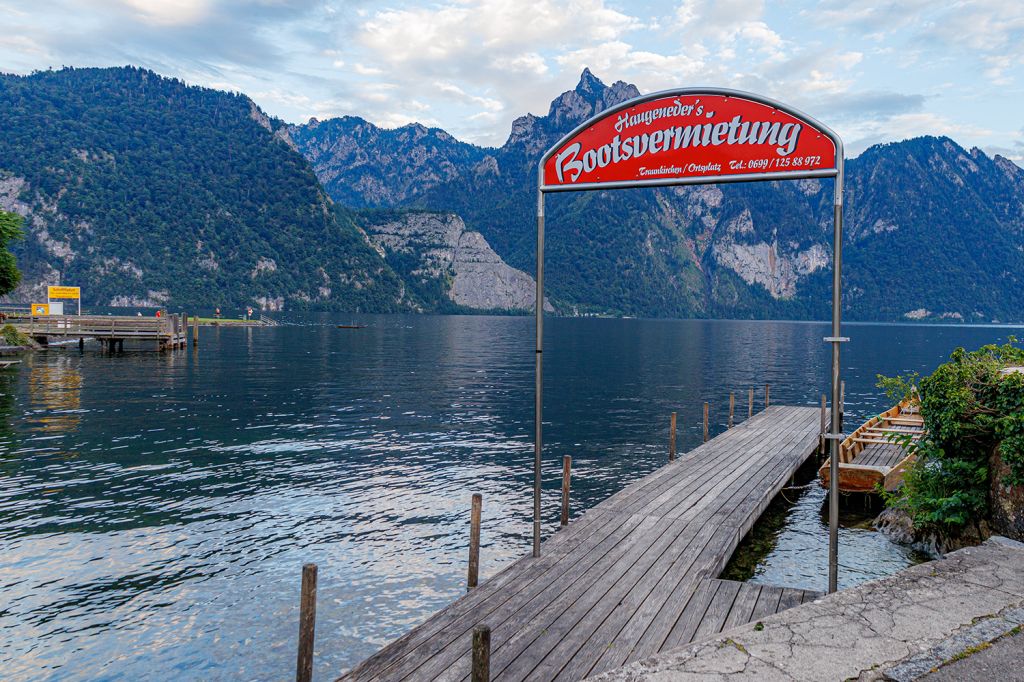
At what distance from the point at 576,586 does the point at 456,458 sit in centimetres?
1653

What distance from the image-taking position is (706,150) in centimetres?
895

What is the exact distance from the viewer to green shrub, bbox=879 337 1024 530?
37.4 ft

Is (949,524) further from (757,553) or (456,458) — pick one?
(456,458)

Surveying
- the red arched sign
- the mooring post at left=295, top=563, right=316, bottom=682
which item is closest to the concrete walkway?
the mooring post at left=295, top=563, right=316, bottom=682

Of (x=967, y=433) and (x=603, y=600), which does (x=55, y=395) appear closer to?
(x=603, y=600)

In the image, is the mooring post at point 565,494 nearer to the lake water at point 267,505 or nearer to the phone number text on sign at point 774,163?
the lake water at point 267,505

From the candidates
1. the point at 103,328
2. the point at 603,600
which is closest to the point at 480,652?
the point at 603,600

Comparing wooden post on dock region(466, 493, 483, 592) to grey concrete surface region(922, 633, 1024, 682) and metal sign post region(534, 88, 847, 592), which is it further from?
grey concrete surface region(922, 633, 1024, 682)

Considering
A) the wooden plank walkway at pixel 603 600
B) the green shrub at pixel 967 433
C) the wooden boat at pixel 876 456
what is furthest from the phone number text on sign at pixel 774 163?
the wooden boat at pixel 876 456

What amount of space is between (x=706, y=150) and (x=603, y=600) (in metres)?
6.57

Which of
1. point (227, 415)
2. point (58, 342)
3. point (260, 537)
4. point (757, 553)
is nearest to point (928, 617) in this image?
point (757, 553)

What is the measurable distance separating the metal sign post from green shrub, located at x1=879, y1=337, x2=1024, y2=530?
4971 mm

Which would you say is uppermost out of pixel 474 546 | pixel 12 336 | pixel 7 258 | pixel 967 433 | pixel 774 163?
pixel 7 258

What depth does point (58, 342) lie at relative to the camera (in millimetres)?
72938
